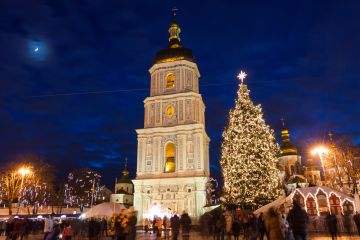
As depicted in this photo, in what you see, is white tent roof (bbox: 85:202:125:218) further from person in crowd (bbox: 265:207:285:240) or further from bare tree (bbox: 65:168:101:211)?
bare tree (bbox: 65:168:101:211)

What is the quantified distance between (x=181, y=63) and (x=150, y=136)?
1096cm

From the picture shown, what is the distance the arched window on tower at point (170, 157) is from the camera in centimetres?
3916

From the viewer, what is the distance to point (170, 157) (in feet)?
130

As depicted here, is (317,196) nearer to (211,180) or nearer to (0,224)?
(211,180)

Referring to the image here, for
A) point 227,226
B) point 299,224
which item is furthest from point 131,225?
point 227,226

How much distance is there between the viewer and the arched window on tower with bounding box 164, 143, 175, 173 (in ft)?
128

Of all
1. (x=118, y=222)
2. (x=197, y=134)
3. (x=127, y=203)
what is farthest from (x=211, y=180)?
(x=118, y=222)

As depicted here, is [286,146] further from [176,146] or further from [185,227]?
[185,227]

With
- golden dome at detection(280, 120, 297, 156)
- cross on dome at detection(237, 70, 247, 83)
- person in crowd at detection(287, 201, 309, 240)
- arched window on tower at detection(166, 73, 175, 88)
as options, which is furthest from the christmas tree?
golden dome at detection(280, 120, 297, 156)

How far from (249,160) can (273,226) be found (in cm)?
1571

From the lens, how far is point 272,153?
82.0ft

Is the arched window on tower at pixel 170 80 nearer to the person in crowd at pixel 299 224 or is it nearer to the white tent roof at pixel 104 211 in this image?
the white tent roof at pixel 104 211

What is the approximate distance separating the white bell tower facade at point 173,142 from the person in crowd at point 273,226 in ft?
84.7

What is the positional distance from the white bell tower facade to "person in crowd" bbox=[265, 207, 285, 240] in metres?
25.8
